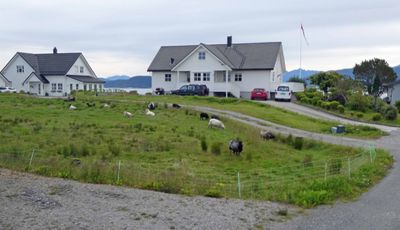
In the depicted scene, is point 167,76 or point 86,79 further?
point 86,79

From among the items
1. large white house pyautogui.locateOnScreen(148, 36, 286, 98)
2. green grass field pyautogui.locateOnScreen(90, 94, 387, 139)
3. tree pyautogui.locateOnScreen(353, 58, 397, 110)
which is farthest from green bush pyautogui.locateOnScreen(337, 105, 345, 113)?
tree pyautogui.locateOnScreen(353, 58, 397, 110)

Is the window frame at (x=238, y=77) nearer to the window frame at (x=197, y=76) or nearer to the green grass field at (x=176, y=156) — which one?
the window frame at (x=197, y=76)

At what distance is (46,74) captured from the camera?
70125 mm

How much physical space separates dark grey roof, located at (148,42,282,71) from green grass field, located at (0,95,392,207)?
25669 millimetres

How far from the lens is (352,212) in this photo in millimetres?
10547

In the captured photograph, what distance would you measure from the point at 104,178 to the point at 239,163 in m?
6.35

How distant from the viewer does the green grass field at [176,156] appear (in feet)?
40.9

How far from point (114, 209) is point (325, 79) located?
195 feet

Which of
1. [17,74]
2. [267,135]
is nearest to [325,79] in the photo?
[267,135]

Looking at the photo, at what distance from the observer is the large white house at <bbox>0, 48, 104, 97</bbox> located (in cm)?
6944

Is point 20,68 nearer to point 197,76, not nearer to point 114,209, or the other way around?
point 197,76

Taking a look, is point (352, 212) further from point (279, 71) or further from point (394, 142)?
point (279, 71)

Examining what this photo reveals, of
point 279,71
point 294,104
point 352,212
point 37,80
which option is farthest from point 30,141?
point 37,80

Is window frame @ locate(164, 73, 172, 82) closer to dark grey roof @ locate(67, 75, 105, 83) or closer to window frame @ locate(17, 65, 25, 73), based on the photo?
dark grey roof @ locate(67, 75, 105, 83)
